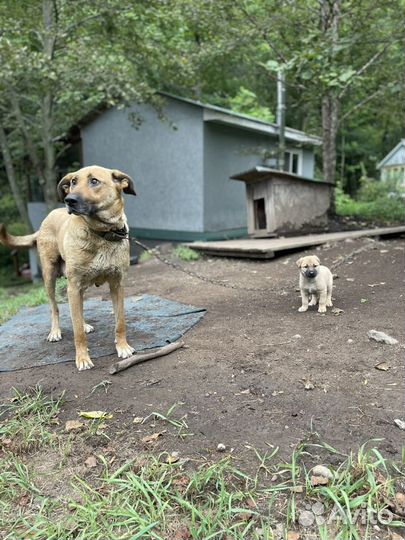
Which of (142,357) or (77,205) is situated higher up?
(77,205)

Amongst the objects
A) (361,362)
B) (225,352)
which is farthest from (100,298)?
(361,362)

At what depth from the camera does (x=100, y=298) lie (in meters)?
6.39

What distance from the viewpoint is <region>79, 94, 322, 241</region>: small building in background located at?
40.1 ft

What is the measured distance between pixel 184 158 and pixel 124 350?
31.6ft

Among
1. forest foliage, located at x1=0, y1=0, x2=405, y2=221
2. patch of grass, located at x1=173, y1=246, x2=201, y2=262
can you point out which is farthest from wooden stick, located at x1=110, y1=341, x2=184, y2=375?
forest foliage, located at x1=0, y1=0, x2=405, y2=221

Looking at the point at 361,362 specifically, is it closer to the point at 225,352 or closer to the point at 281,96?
the point at 225,352

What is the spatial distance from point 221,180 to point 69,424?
11.0m

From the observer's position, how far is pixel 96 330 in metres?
4.66

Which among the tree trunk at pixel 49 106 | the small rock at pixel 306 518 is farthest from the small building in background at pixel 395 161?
the small rock at pixel 306 518

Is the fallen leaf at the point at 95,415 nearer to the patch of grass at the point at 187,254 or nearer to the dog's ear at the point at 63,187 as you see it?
the dog's ear at the point at 63,187

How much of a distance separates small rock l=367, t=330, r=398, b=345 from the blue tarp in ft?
5.92

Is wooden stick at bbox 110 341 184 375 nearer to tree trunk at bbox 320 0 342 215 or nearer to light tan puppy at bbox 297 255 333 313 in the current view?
light tan puppy at bbox 297 255 333 313

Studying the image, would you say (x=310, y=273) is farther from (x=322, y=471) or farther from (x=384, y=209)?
(x=384, y=209)

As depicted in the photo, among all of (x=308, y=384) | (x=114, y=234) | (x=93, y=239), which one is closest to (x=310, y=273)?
(x=308, y=384)
